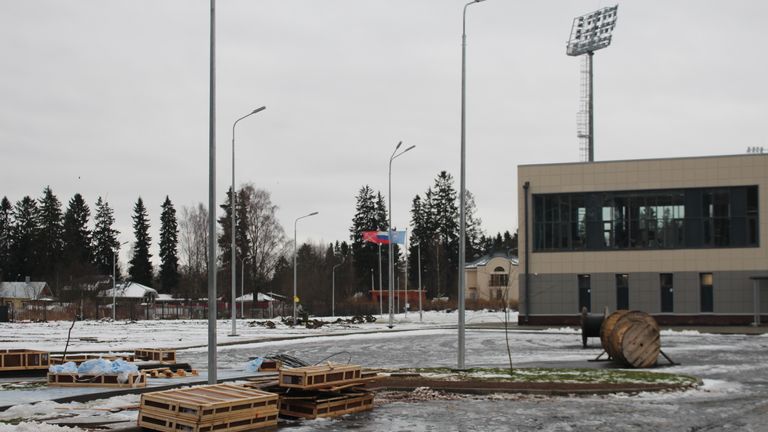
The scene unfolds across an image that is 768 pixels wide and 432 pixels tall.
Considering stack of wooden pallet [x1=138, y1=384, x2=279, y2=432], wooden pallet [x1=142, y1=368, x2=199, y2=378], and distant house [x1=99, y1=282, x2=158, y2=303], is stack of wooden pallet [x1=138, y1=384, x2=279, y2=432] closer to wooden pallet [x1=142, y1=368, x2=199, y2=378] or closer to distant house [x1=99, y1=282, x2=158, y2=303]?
wooden pallet [x1=142, y1=368, x2=199, y2=378]

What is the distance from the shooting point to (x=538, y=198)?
59.0 metres

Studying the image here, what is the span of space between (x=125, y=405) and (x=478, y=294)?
114 meters

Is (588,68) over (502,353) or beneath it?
over

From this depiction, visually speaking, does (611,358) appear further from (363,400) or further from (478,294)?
(478,294)

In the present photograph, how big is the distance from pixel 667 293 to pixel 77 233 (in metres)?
96.0

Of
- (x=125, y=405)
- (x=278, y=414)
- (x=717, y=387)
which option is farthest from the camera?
(x=717, y=387)

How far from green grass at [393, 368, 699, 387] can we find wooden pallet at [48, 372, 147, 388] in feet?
21.4

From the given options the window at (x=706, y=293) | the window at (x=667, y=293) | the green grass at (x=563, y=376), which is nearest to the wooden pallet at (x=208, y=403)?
the green grass at (x=563, y=376)

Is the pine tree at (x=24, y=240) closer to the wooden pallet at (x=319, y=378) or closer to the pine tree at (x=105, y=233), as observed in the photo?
the pine tree at (x=105, y=233)

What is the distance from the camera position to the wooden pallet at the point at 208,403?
38.6ft

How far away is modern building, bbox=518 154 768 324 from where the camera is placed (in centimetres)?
5450

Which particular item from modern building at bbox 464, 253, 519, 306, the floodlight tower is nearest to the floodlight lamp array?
the floodlight tower

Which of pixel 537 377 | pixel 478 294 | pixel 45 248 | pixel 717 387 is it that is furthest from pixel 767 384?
pixel 45 248

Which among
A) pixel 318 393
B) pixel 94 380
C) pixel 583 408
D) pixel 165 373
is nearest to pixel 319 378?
pixel 318 393
